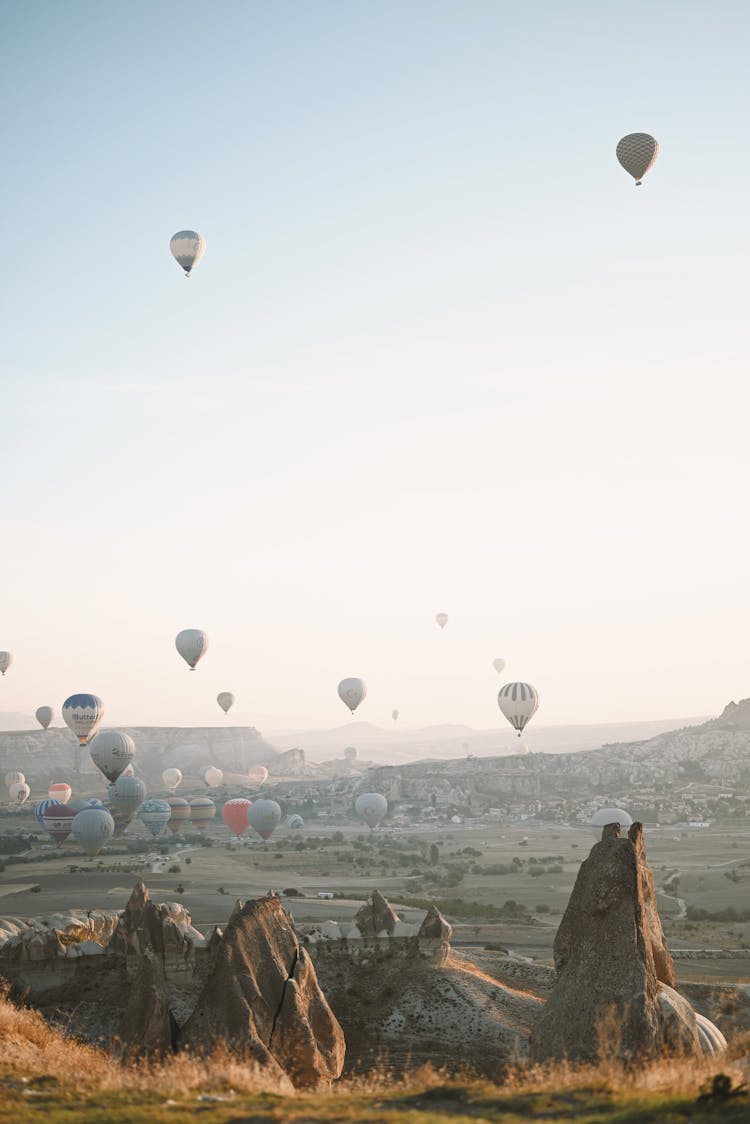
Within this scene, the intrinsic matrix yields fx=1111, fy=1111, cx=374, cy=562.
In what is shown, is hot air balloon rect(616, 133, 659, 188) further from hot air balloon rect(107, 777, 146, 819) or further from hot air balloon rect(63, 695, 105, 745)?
hot air balloon rect(107, 777, 146, 819)

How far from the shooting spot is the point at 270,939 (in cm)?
2370

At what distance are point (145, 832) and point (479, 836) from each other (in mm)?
42109

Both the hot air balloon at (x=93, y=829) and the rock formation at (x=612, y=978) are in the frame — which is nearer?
the rock formation at (x=612, y=978)

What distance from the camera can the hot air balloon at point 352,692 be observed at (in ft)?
373

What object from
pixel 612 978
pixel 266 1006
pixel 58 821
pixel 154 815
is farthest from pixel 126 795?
pixel 612 978

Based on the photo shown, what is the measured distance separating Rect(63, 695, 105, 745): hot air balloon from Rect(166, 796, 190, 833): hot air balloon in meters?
37.4

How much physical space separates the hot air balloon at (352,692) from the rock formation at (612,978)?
91.2m

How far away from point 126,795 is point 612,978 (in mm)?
81937

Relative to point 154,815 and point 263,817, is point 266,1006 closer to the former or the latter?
point 263,817

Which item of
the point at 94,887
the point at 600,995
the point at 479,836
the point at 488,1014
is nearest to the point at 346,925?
the point at 488,1014

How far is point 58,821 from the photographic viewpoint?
10144 cm

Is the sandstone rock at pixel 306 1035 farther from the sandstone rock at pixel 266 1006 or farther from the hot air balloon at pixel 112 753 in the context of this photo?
the hot air balloon at pixel 112 753

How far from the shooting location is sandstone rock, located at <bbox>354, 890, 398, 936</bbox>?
2983 centimetres

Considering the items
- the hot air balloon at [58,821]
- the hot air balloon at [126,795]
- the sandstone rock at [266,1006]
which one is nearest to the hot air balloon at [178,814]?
the hot air balloon at [58,821]
